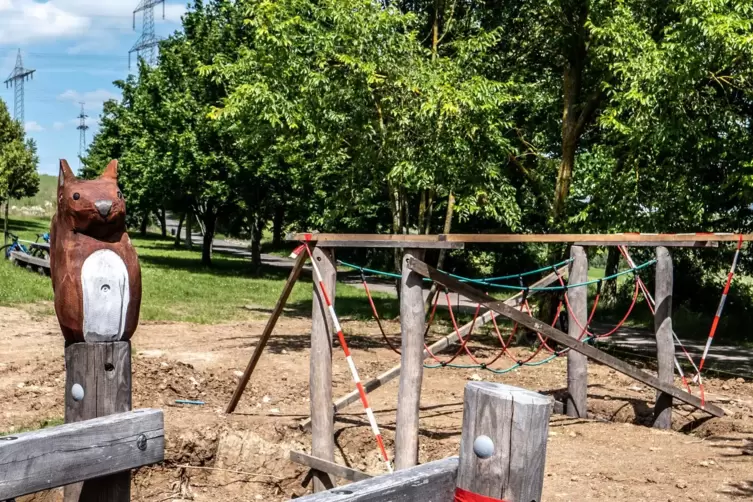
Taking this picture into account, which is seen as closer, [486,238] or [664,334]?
[486,238]

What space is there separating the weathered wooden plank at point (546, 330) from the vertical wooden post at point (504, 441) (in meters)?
4.55

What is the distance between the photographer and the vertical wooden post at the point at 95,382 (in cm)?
365

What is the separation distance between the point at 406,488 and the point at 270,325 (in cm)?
571

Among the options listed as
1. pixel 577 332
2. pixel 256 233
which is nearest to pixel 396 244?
pixel 577 332

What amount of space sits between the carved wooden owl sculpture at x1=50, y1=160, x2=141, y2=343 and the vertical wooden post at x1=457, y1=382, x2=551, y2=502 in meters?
2.72

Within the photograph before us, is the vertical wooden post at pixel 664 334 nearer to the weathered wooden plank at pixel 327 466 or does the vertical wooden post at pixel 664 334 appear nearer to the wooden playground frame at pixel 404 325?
the wooden playground frame at pixel 404 325

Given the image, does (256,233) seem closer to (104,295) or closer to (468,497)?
(104,295)

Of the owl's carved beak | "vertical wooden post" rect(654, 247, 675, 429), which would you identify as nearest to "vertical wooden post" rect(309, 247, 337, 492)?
the owl's carved beak

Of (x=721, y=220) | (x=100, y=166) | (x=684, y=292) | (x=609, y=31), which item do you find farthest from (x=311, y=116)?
(x=100, y=166)

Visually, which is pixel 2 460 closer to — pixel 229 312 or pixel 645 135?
pixel 645 135

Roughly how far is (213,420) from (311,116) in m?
6.31

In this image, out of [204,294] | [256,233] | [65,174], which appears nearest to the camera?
[65,174]

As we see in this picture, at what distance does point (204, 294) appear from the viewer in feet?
68.6

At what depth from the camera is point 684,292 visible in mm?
19688
